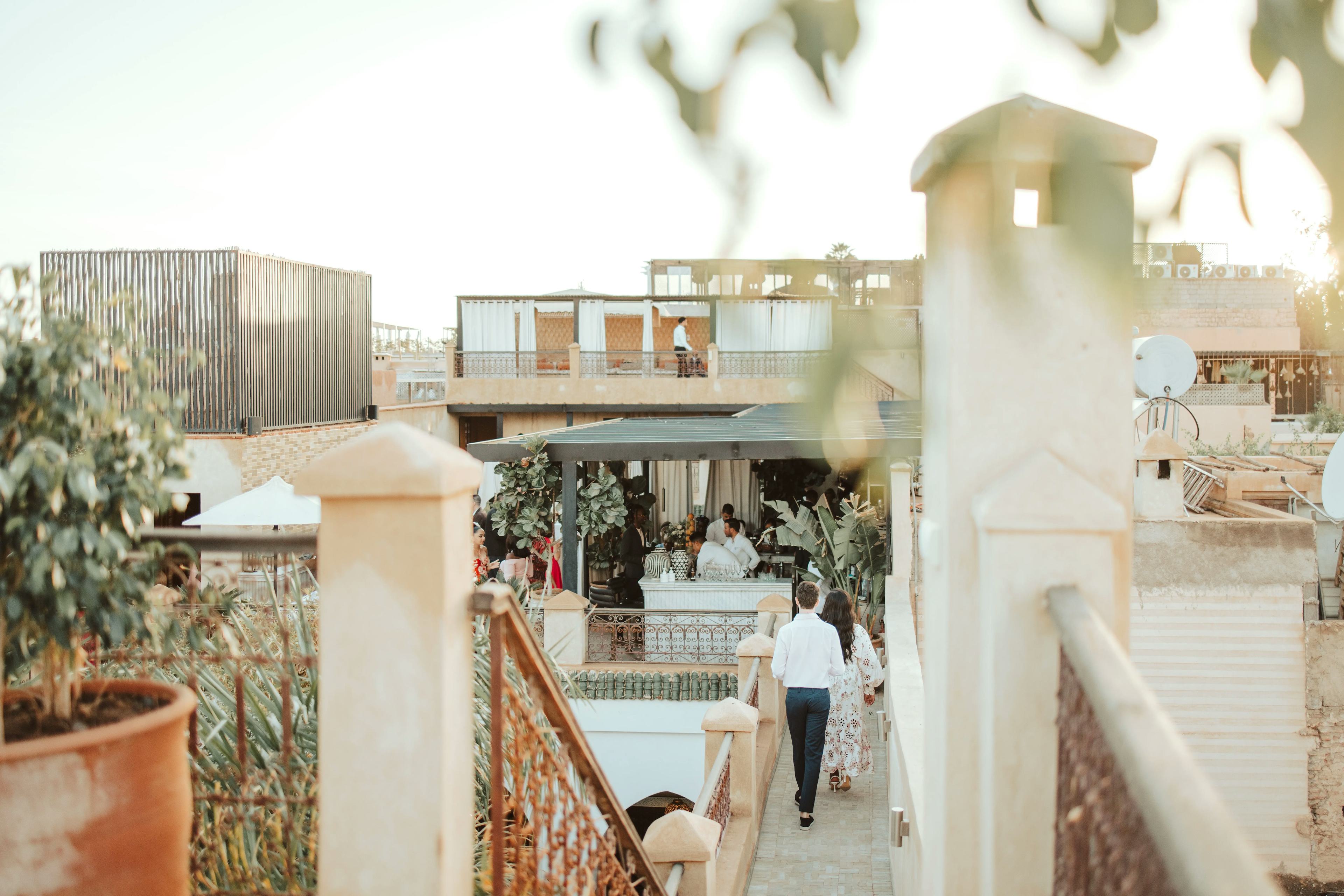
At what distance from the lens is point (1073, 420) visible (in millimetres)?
2010

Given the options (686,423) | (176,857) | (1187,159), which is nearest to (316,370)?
(686,423)

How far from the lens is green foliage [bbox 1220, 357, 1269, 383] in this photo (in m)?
28.5

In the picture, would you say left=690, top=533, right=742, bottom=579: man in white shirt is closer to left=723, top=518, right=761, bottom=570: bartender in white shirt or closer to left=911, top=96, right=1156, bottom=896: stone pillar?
left=723, top=518, right=761, bottom=570: bartender in white shirt

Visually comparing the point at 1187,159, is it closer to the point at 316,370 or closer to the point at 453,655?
the point at 453,655

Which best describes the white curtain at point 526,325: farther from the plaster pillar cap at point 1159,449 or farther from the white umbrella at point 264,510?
the plaster pillar cap at point 1159,449

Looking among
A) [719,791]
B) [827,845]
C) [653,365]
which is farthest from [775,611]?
[653,365]

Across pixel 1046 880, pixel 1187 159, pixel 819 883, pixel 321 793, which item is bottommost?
pixel 819 883

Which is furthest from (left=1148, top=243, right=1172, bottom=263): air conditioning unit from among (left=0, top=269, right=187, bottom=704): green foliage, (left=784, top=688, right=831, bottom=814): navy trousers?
(left=784, top=688, right=831, bottom=814): navy trousers

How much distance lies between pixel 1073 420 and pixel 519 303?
23.9 metres

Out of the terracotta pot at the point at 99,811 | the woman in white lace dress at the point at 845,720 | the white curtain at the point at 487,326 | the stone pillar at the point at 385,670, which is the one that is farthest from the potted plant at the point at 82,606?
the white curtain at the point at 487,326

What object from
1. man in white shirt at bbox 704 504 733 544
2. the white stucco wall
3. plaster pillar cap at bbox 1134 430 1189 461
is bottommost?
the white stucco wall

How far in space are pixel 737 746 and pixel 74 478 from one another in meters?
5.27

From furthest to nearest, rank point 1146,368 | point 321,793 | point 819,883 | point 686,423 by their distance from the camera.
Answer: point 686,423 → point 1146,368 → point 819,883 → point 321,793

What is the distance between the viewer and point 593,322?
82.2 ft
